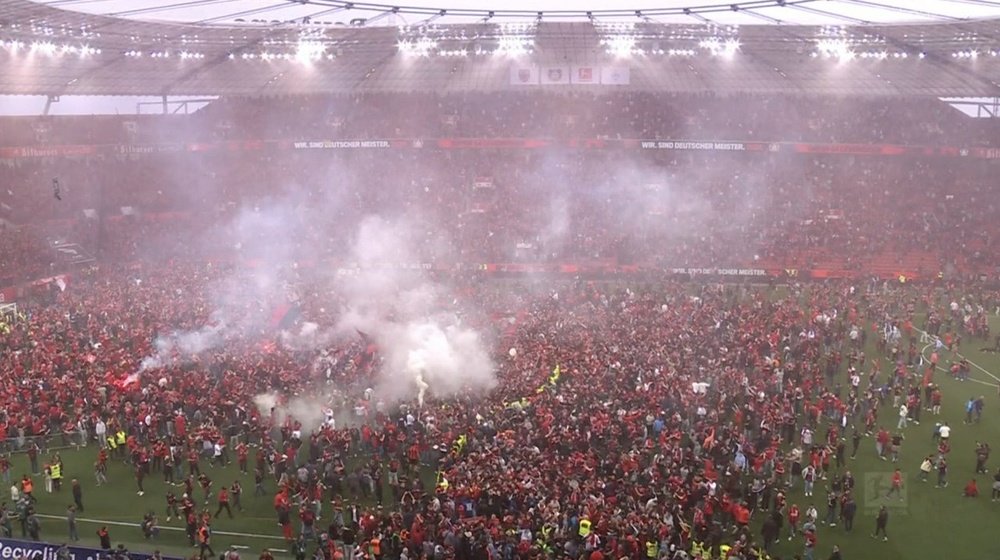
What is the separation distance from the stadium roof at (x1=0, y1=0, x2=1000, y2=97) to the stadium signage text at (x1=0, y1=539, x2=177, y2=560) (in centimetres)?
2246

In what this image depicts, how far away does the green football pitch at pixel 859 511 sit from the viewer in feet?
53.5

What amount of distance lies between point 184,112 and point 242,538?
134ft

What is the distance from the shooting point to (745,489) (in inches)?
703

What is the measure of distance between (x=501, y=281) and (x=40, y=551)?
25432 mm

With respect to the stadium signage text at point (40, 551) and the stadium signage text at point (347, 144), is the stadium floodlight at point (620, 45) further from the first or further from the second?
the stadium signage text at point (40, 551)

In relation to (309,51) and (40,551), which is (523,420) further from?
(309,51)

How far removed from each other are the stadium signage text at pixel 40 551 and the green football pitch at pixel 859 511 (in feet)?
4.89

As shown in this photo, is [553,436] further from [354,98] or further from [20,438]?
[354,98]

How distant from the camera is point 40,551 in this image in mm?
15477

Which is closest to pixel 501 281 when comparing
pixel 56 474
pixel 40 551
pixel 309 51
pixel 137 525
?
pixel 309 51

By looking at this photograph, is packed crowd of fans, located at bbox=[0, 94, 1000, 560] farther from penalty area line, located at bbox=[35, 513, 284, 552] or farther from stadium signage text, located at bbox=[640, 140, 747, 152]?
stadium signage text, located at bbox=[640, 140, 747, 152]

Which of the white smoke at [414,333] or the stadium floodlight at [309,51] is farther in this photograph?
the stadium floodlight at [309,51]

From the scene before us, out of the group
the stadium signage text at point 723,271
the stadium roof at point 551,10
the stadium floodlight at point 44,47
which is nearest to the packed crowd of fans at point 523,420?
the stadium signage text at point 723,271

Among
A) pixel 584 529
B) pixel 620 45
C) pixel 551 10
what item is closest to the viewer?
pixel 584 529
